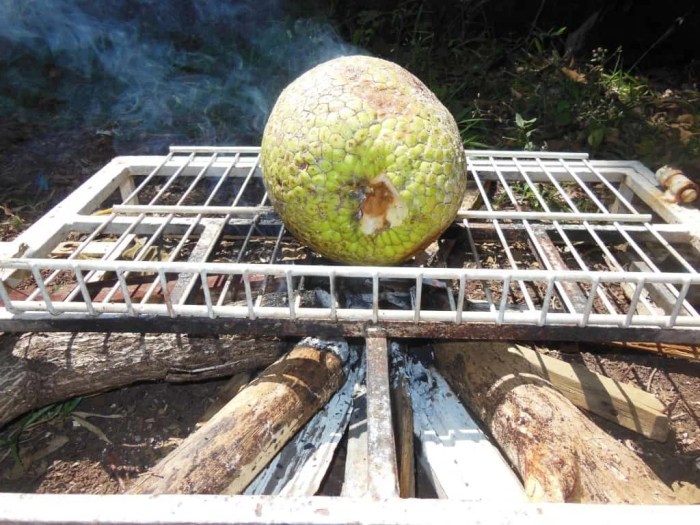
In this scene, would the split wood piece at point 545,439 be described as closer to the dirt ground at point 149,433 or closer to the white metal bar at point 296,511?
the white metal bar at point 296,511

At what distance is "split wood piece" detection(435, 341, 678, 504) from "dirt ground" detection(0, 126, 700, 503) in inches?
16.1

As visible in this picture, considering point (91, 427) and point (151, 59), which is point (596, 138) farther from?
point (151, 59)

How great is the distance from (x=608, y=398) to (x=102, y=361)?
1764 mm

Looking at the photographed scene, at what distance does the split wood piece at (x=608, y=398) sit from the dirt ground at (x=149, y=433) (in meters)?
0.12

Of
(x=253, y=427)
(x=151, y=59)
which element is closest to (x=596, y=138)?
(x=253, y=427)

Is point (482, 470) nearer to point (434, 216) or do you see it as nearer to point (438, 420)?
point (438, 420)

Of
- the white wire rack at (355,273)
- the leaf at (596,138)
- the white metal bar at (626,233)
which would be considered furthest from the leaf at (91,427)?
the leaf at (596,138)

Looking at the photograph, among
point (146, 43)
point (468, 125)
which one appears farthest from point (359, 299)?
point (146, 43)

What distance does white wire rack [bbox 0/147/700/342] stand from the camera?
1521 millimetres

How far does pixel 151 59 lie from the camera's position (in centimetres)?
562

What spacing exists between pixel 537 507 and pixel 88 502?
2.81ft

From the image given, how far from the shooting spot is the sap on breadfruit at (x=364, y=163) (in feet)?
5.15

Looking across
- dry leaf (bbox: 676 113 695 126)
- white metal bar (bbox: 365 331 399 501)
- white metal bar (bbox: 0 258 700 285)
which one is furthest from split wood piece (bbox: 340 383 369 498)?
dry leaf (bbox: 676 113 695 126)

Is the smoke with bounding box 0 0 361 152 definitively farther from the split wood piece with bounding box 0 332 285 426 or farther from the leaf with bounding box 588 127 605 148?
the split wood piece with bounding box 0 332 285 426
